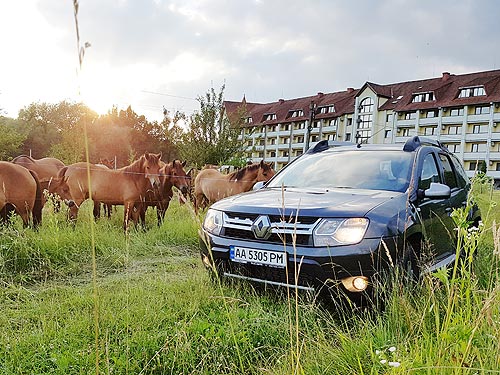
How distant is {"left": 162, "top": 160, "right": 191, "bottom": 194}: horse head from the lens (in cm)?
873

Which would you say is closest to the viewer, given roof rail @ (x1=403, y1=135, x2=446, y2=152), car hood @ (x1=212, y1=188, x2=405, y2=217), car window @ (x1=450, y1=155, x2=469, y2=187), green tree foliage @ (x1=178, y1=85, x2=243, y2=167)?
car hood @ (x1=212, y1=188, x2=405, y2=217)

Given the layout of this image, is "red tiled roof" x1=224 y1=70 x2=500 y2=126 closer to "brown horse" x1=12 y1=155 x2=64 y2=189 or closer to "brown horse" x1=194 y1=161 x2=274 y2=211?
"brown horse" x1=194 y1=161 x2=274 y2=211

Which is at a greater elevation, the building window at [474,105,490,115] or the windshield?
the building window at [474,105,490,115]

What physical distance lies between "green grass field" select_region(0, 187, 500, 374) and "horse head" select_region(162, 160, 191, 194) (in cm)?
410

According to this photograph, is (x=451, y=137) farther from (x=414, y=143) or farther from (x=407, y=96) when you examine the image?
(x=414, y=143)

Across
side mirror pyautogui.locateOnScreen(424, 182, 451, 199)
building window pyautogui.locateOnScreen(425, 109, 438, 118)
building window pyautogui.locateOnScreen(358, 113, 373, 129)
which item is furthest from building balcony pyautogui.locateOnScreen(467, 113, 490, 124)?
side mirror pyautogui.locateOnScreen(424, 182, 451, 199)

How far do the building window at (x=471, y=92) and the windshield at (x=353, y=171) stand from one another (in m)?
54.8

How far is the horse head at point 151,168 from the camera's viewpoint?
824 cm

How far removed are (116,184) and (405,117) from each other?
184 feet

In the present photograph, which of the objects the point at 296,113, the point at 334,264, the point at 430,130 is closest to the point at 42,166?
the point at 334,264

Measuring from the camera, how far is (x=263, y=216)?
11.4 feet

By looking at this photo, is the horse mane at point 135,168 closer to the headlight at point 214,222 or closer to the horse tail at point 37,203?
the horse tail at point 37,203

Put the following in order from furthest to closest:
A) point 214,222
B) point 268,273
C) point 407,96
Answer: point 407,96, point 214,222, point 268,273

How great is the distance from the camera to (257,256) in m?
3.39
